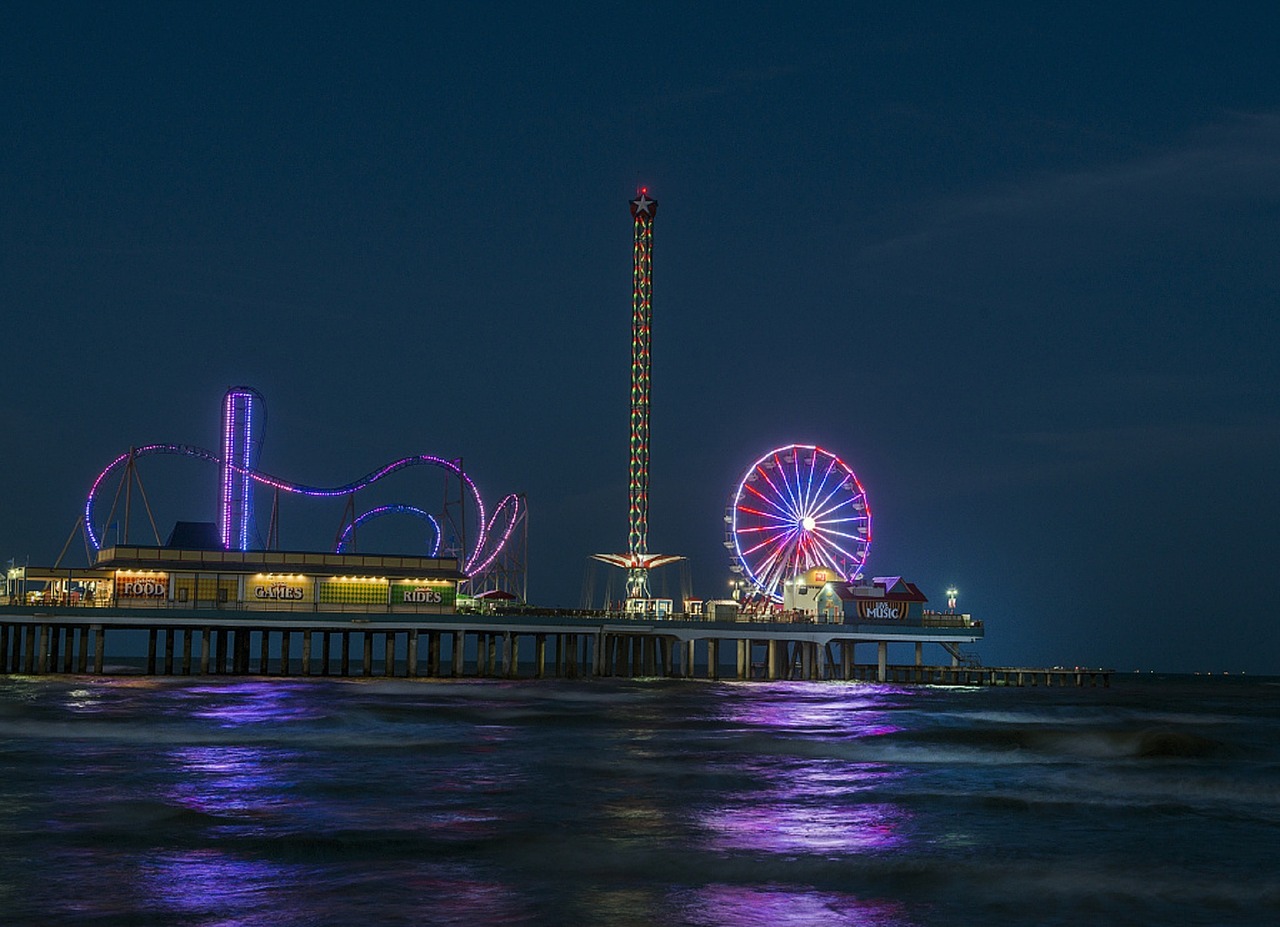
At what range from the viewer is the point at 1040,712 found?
71375 mm

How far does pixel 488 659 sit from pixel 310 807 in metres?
65.4

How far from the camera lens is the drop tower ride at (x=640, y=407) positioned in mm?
100438

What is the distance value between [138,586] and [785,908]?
235 ft

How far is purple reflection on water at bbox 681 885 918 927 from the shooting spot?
1991cm

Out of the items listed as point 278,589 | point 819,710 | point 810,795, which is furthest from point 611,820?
point 278,589

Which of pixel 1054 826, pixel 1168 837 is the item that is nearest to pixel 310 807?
pixel 1054 826

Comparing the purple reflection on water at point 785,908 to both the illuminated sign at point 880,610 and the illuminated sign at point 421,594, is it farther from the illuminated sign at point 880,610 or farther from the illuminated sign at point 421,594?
the illuminated sign at point 880,610

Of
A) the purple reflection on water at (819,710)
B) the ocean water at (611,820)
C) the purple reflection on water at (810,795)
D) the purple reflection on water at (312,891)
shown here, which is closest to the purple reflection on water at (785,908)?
the ocean water at (611,820)

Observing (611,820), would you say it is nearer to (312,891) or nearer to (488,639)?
(312,891)

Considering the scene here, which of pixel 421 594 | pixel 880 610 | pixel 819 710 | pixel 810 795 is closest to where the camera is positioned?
pixel 810 795

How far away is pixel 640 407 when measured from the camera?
103 m

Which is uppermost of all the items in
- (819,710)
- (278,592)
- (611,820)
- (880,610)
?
(278,592)

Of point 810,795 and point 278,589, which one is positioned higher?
point 278,589

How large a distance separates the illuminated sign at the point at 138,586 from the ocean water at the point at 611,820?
Result: 2992 cm
